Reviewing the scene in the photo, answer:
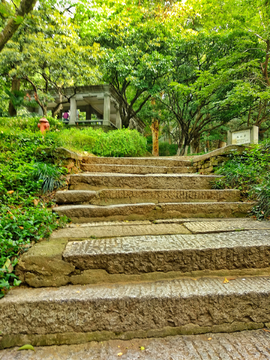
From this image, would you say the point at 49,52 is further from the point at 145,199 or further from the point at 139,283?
the point at 139,283

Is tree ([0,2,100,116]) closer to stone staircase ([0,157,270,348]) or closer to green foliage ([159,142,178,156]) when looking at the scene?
green foliage ([159,142,178,156])

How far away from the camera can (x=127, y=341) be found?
107 cm

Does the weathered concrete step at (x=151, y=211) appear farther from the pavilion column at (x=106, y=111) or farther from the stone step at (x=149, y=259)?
the pavilion column at (x=106, y=111)

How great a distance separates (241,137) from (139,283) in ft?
17.2

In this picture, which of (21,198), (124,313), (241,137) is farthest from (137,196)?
(241,137)

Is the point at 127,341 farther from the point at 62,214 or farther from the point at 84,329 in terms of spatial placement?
the point at 62,214

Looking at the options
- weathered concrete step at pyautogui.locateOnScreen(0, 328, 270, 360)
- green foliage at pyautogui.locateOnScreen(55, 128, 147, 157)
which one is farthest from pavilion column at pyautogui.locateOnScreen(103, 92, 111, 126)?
weathered concrete step at pyautogui.locateOnScreen(0, 328, 270, 360)

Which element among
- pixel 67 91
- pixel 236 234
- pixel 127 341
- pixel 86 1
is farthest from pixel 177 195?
pixel 86 1

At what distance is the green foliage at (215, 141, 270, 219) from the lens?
219cm

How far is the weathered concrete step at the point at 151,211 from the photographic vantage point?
201 cm

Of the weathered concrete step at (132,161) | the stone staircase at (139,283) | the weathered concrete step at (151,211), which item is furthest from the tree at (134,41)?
the stone staircase at (139,283)

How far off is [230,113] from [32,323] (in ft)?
34.1

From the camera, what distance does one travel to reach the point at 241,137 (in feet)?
17.5

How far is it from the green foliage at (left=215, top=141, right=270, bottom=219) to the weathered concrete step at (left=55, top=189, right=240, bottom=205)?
197 millimetres
